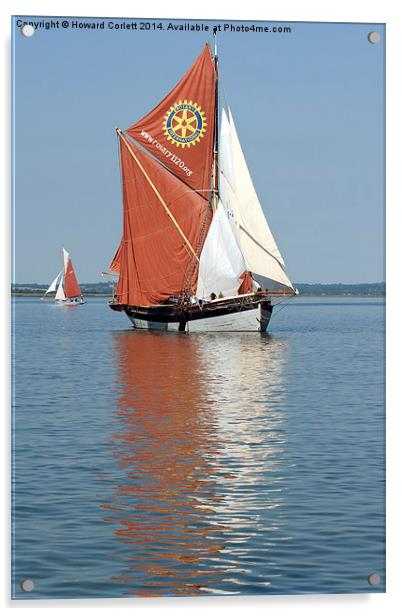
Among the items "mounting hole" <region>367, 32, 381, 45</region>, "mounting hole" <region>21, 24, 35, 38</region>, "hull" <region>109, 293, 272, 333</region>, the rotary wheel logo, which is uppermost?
the rotary wheel logo

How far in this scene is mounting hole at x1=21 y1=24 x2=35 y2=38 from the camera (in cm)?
1365

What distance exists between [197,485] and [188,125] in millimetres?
13905

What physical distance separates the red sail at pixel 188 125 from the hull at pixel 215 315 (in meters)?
5.36

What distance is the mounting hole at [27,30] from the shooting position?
13.6 metres

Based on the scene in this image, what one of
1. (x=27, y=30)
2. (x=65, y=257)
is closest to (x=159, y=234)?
(x=65, y=257)

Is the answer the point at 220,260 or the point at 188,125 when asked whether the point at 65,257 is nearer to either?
the point at 188,125

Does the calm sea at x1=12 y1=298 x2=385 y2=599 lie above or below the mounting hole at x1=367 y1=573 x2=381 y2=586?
above

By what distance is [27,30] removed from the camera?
44.9 feet

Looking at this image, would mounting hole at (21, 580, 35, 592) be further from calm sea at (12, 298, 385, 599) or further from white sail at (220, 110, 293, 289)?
white sail at (220, 110, 293, 289)

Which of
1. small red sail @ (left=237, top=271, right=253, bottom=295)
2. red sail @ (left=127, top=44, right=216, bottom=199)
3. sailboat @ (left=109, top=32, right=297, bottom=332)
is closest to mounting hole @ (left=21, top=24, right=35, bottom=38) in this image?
red sail @ (left=127, top=44, right=216, bottom=199)

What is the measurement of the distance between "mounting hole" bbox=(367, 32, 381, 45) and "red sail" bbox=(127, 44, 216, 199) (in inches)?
85.4

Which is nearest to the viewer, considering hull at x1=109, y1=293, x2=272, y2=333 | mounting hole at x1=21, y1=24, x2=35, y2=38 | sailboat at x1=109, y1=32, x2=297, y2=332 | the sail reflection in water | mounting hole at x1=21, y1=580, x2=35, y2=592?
mounting hole at x1=21, y1=580, x2=35, y2=592

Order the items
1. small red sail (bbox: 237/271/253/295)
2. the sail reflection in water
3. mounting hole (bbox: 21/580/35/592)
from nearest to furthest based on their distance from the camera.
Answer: mounting hole (bbox: 21/580/35/592), the sail reflection in water, small red sail (bbox: 237/271/253/295)
